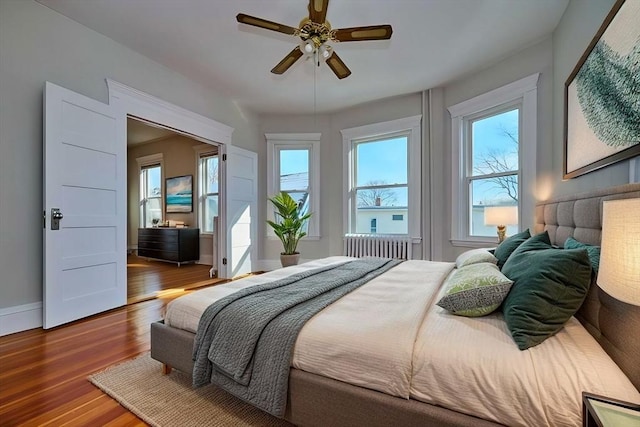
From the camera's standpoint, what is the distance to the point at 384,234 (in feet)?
15.0

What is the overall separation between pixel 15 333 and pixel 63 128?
1785mm

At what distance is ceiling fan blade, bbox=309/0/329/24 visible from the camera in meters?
1.91

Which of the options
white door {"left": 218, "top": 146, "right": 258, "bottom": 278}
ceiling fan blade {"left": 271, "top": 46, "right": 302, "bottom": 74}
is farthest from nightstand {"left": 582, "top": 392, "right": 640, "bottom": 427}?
white door {"left": 218, "top": 146, "right": 258, "bottom": 278}

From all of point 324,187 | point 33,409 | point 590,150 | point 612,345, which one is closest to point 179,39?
point 324,187

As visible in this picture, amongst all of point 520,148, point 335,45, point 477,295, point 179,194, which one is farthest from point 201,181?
point 477,295

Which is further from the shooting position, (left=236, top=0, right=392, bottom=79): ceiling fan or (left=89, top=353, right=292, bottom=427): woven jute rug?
(left=236, top=0, right=392, bottom=79): ceiling fan

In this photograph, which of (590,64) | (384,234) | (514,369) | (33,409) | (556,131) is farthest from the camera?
(384,234)

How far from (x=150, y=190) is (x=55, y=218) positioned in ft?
16.5

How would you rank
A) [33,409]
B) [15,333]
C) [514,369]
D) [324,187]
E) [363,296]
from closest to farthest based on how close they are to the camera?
[514,369], [33,409], [363,296], [15,333], [324,187]

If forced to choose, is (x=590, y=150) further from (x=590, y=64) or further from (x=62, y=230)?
(x=62, y=230)

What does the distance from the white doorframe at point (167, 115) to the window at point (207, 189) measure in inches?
69.9

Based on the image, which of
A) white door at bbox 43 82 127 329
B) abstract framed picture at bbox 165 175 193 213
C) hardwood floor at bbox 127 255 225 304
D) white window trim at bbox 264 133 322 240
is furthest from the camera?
abstract framed picture at bbox 165 175 193 213

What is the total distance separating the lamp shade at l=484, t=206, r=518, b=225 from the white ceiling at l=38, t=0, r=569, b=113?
177cm

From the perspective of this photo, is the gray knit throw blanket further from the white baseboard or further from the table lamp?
the table lamp
